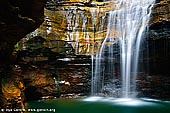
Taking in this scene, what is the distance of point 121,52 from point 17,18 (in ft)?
30.0

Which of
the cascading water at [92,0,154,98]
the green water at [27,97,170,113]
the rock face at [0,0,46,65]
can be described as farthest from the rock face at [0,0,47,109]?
the cascading water at [92,0,154,98]

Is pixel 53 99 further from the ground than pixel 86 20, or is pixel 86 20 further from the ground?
pixel 86 20

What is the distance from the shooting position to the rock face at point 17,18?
21.2 ft

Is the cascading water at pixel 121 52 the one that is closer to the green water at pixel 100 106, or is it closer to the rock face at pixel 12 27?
the green water at pixel 100 106

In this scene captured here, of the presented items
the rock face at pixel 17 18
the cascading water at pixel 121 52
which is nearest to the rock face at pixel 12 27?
the rock face at pixel 17 18

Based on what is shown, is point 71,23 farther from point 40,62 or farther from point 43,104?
point 43,104

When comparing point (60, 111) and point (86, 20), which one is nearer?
point (60, 111)

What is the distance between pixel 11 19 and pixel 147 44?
925 centimetres

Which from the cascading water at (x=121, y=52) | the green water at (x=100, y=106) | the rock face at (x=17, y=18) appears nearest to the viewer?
the rock face at (x=17, y=18)

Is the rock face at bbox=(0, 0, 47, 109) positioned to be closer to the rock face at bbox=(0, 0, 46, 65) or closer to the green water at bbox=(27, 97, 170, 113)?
the rock face at bbox=(0, 0, 46, 65)

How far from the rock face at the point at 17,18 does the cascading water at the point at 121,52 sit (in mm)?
8052

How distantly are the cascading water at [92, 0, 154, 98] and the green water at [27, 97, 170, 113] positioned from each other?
130cm

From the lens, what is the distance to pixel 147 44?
1441 centimetres

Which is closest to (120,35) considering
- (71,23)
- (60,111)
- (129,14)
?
(129,14)
